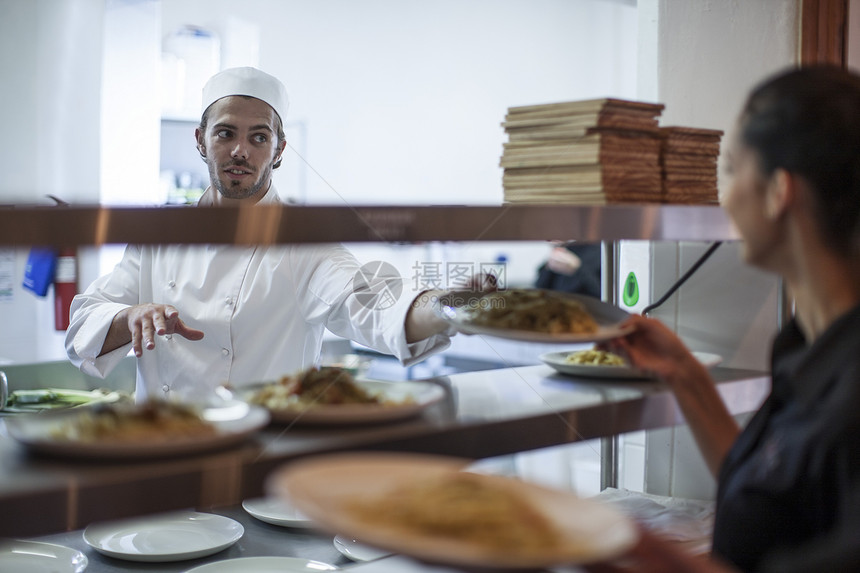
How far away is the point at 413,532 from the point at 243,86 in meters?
1.81

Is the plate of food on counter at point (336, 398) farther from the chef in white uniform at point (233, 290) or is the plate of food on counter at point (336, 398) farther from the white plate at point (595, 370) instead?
the chef in white uniform at point (233, 290)

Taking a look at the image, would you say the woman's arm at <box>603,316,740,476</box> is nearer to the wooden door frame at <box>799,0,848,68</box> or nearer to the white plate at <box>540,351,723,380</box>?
the white plate at <box>540,351,723,380</box>

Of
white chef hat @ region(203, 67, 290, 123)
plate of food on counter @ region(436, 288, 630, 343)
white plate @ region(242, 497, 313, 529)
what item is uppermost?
white chef hat @ region(203, 67, 290, 123)

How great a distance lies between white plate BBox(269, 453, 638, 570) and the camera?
711 mm

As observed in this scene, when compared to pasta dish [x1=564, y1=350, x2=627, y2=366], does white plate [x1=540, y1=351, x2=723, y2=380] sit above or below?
below

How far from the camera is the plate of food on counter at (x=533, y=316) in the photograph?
3.91ft

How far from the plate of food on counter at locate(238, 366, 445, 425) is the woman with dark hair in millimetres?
351

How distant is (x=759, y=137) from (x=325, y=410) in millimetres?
597

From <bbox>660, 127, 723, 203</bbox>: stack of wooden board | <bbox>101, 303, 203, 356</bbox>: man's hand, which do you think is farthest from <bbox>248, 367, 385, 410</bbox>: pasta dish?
<bbox>660, 127, 723, 203</bbox>: stack of wooden board

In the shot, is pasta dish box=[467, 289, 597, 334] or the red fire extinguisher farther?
the red fire extinguisher

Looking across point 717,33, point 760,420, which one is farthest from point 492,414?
point 717,33

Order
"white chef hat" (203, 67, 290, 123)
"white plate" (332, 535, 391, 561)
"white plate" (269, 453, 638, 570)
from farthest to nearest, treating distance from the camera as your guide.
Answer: "white chef hat" (203, 67, 290, 123), "white plate" (332, 535, 391, 561), "white plate" (269, 453, 638, 570)

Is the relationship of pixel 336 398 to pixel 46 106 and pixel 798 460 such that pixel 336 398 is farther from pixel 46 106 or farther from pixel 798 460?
pixel 46 106

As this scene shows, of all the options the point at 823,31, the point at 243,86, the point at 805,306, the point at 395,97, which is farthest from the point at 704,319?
the point at 395,97
